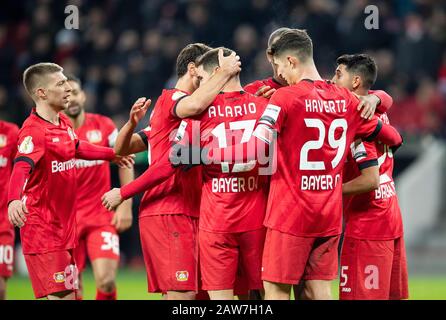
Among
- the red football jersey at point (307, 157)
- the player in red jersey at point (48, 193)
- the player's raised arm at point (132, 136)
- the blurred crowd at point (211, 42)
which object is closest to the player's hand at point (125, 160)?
the player's raised arm at point (132, 136)

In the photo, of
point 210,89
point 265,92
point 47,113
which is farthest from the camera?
point 47,113

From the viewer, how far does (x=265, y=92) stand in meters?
7.30

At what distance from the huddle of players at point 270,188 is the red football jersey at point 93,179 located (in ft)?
4.86

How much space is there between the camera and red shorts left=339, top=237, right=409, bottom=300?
7.07m

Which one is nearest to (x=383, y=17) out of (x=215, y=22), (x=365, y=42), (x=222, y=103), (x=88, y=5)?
(x=365, y=42)

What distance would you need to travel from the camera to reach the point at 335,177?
21.5ft

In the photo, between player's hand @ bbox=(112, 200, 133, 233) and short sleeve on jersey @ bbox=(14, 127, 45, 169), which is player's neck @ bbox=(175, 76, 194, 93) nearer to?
short sleeve on jersey @ bbox=(14, 127, 45, 169)

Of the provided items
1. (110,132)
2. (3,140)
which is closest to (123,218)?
(110,132)

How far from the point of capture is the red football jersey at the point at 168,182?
726cm

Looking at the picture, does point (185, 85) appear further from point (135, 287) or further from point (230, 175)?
point (135, 287)

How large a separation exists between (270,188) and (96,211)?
297 cm

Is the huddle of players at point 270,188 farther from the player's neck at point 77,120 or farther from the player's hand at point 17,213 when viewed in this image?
the player's neck at point 77,120

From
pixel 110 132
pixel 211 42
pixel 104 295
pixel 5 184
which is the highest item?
pixel 211 42

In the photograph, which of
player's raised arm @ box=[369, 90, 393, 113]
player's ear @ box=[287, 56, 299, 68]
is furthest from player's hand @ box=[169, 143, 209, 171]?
player's raised arm @ box=[369, 90, 393, 113]
